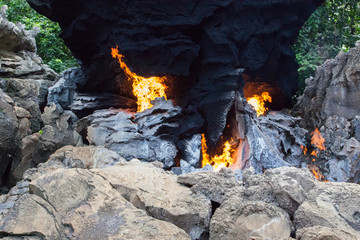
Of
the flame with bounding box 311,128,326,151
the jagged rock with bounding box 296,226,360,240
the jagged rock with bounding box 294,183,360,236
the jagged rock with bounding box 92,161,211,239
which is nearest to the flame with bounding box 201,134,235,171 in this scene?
the flame with bounding box 311,128,326,151

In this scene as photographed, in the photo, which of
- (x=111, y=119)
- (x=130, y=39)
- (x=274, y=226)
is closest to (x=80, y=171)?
(x=274, y=226)

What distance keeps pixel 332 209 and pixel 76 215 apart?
2527 millimetres

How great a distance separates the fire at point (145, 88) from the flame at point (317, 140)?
5229 mm

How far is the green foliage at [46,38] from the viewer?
48.3 feet

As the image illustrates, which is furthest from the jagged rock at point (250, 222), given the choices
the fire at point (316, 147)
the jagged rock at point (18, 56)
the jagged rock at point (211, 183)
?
the jagged rock at point (18, 56)

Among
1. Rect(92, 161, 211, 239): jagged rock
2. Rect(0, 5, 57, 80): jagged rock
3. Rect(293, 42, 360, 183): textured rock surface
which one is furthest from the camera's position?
Rect(0, 5, 57, 80): jagged rock

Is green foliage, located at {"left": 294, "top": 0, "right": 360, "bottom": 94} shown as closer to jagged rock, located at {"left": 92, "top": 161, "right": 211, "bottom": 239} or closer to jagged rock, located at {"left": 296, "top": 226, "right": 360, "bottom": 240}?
jagged rock, located at {"left": 92, "top": 161, "right": 211, "bottom": 239}

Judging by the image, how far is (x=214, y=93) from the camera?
32.3 ft

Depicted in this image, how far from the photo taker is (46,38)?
14852mm

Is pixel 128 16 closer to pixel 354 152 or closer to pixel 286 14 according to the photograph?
pixel 286 14

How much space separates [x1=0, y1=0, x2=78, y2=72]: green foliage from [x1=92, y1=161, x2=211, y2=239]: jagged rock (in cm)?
1183

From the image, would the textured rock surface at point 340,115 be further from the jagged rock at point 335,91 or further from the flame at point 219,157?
the flame at point 219,157

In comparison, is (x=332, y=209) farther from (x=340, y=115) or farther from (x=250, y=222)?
(x=340, y=115)

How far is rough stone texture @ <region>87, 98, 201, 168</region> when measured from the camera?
339 inches
